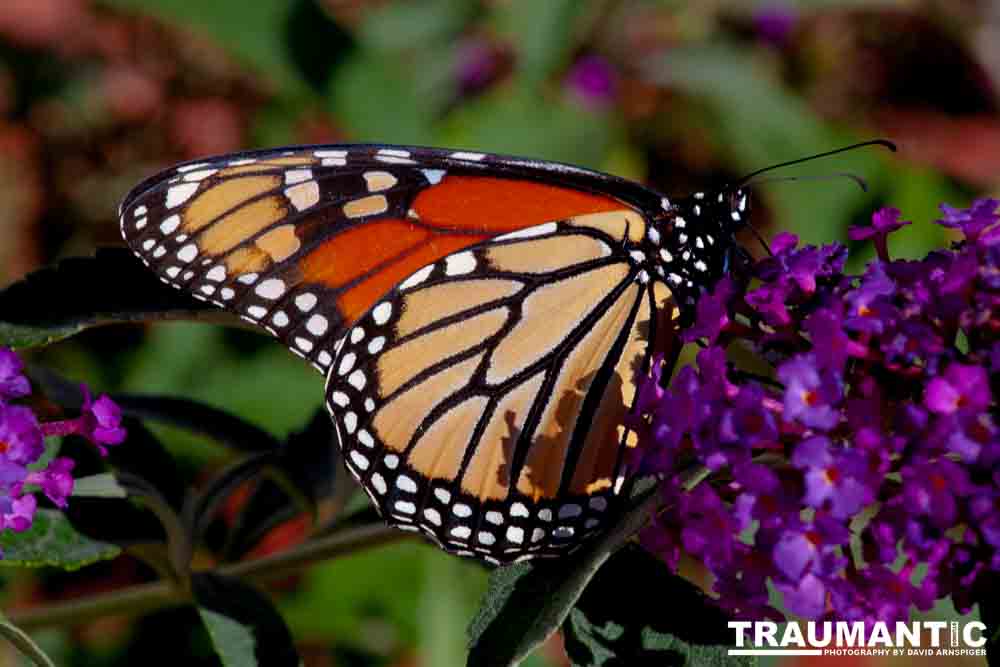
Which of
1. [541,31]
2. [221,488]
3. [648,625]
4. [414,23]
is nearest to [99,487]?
[221,488]

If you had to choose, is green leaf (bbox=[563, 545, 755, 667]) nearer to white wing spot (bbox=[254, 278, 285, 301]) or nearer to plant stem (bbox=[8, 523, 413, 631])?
plant stem (bbox=[8, 523, 413, 631])

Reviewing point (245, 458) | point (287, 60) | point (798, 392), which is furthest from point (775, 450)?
point (287, 60)

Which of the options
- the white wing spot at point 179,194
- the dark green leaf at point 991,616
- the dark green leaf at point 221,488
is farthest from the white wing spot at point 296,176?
the dark green leaf at point 991,616

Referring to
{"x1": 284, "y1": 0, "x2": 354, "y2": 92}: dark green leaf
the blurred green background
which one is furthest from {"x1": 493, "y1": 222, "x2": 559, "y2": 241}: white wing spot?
{"x1": 284, "y1": 0, "x2": 354, "y2": 92}: dark green leaf

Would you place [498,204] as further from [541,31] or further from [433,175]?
[541,31]

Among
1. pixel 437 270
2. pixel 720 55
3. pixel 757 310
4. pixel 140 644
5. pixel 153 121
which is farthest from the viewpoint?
pixel 153 121

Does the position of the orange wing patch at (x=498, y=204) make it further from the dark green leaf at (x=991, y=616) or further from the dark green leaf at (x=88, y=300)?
the dark green leaf at (x=991, y=616)

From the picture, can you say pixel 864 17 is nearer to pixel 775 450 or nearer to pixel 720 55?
pixel 720 55
